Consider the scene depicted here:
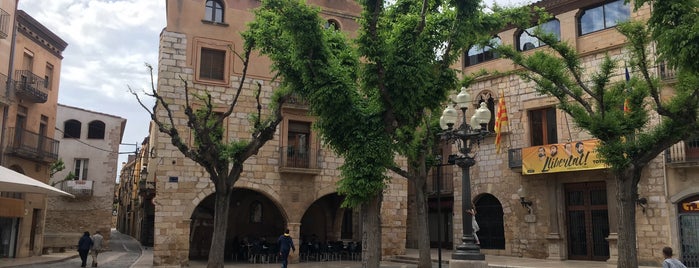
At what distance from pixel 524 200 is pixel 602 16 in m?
7.59

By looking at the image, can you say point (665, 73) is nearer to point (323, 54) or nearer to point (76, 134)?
point (323, 54)

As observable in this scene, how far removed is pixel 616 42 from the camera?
2120 cm

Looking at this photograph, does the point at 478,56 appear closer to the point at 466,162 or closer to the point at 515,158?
the point at 515,158

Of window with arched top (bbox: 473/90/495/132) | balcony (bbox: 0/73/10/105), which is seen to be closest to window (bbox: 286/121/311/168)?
window with arched top (bbox: 473/90/495/132)

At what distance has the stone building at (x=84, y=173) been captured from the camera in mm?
30938

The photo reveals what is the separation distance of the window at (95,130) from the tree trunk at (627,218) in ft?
92.2

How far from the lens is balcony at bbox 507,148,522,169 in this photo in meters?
23.2

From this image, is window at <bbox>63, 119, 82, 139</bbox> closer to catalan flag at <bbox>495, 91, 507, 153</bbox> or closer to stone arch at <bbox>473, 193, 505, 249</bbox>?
stone arch at <bbox>473, 193, 505, 249</bbox>

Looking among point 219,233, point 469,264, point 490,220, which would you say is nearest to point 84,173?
point 219,233

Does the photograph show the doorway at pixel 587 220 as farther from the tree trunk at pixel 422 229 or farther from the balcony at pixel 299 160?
the balcony at pixel 299 160

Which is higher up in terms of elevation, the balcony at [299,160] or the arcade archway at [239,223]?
the balcony at [299,160]

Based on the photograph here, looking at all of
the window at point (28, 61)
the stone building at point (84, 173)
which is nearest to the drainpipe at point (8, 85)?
the window at point (28, 61)

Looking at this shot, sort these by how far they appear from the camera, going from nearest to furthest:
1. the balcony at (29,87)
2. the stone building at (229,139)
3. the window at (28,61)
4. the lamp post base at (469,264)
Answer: the lamp post base at (469,264) → the stone building at (229,139) → the balcony at (29,87) → the window at (28,61)

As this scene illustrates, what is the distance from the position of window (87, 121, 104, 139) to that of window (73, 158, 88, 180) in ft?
4.58
